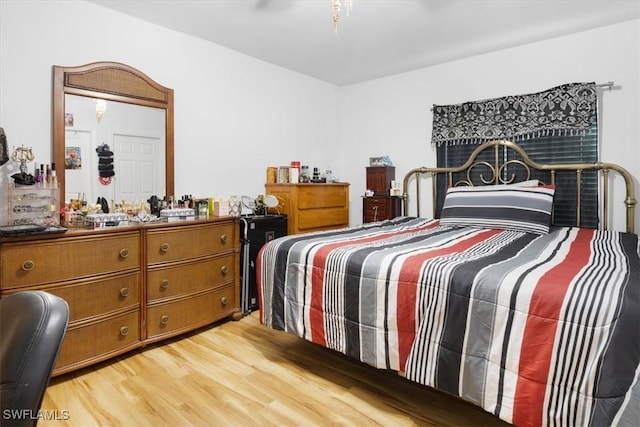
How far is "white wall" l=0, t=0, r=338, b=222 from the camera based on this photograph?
2342 millimetres

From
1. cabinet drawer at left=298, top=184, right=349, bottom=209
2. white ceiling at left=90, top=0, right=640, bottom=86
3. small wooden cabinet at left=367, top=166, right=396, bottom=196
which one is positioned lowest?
cabinet drawer at left=298, top=184, right=349, bottom=209

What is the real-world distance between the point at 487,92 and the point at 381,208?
153 centimetres

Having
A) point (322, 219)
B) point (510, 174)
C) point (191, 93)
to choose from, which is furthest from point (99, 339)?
point (510, 174)

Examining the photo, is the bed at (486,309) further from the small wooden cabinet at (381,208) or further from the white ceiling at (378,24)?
the white ceiling at (378,24)

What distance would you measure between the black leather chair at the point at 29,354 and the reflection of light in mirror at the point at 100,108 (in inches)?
90.5

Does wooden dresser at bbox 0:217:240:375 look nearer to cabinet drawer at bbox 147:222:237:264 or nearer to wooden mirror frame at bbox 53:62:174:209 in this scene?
cabinet drawer at bbox 147:222:237:264

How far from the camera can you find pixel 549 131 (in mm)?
3268

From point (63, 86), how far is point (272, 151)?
76.2 inches

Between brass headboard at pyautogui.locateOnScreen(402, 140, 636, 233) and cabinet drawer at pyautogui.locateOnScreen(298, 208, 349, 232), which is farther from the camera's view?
cabinet drawer at pyautogui.locateOnScreen(298, 208, 349, 232)

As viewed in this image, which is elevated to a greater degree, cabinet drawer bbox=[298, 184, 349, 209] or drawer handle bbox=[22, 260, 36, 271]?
cabinet drawer bbox=[298, 184, 349, 209]

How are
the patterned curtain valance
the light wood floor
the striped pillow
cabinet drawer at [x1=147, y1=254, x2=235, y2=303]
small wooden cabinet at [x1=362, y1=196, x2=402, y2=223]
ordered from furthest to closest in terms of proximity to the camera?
1. small wooden cabinet at [x1=362, y1=196, x2=402, y2=223]
2. the patterned curtain valance
3. the striped pillow
4. cabinet drawer at [x1=147, y1=254, x2=235, y2=303]
5. the light wood floor

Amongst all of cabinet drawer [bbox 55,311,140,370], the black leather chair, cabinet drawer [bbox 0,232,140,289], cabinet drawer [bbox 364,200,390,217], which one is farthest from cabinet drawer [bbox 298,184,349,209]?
the black leather chair

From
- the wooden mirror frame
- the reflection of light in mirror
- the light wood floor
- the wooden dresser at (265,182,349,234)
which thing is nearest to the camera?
the light wood floor

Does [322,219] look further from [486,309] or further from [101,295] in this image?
[486,309]
